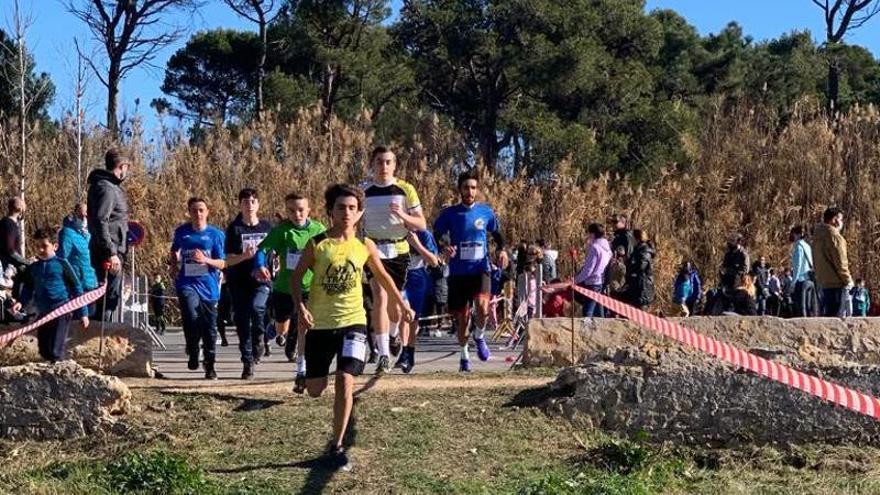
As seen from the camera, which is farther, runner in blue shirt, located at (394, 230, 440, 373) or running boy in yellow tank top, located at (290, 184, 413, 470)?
runner in blue shirt, located at (394, 230, 440, 373)

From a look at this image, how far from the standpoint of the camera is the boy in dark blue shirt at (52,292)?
1000 cm

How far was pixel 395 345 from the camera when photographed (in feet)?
35.5

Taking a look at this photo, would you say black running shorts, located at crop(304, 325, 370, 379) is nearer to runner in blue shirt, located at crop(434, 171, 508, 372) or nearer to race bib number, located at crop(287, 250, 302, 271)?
race bib number, located at crop(287, 250, 302, 271)

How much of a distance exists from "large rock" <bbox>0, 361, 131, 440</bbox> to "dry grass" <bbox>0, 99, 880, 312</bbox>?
17.8m

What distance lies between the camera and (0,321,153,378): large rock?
10.0 meters

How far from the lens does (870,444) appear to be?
8734 mm

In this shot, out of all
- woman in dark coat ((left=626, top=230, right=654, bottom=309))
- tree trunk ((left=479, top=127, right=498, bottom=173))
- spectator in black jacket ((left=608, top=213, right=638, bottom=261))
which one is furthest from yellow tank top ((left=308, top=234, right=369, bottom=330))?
tree trunk ((left=479, top=127, right=498, bottom=173))

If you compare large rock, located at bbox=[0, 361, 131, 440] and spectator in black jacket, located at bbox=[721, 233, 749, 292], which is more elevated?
spectator in black jacket, located at bbox=[721, 233, 749, 292]

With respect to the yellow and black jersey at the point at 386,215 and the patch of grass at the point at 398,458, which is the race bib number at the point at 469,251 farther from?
the patch of grass at the point at 398,458

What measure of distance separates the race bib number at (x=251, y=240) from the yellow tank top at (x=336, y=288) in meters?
2.75

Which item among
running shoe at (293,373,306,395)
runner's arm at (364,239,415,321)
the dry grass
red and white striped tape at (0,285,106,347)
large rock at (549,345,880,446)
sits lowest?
large rock at (549,345,880,446)

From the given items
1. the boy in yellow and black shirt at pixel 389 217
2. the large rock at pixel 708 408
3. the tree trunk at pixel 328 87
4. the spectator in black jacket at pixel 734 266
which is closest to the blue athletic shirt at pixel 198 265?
the boy in yellow and black shirt at pixel 389 217

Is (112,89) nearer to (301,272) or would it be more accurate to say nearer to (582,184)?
(582,184)

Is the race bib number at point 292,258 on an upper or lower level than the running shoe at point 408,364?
upper
